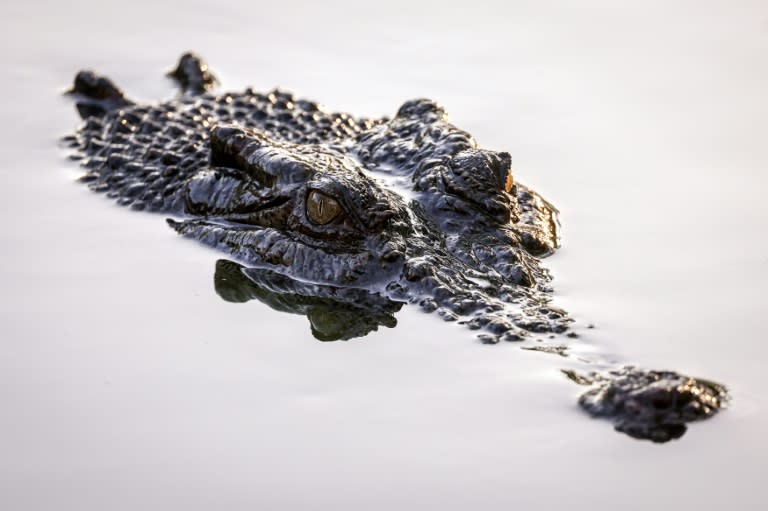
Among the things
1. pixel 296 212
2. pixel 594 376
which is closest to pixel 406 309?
pixel 296 212

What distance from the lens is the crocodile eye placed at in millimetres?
6082

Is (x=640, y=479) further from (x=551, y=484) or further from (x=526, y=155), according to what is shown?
(x=526, y=155)

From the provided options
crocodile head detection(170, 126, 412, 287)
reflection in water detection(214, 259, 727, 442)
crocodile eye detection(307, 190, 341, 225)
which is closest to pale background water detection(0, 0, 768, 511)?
reflection in water detection(214, 259, 727, 442)

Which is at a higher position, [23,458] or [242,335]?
[242,335]

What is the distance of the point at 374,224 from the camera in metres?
6.05

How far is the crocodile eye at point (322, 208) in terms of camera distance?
6082 millimetres

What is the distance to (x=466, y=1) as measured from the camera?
10695 mm

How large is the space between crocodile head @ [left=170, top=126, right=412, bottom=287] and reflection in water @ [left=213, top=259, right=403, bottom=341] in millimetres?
68

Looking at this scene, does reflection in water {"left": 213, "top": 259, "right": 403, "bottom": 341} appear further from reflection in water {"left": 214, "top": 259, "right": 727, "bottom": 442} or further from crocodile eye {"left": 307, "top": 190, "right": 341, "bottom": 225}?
crocodile eye {"left": 307, "top": 190, "right": 341, "bottom": 225}

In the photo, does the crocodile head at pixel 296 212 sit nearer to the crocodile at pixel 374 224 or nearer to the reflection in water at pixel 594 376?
the crocodile at pixel 374 224

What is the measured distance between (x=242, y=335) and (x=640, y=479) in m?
2.05

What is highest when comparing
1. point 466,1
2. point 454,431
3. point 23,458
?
point 466,1

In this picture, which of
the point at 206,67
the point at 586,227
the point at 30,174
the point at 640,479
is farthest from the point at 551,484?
the point at 206,67

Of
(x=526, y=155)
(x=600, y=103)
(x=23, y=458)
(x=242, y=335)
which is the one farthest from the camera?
(x=600, y=103)
